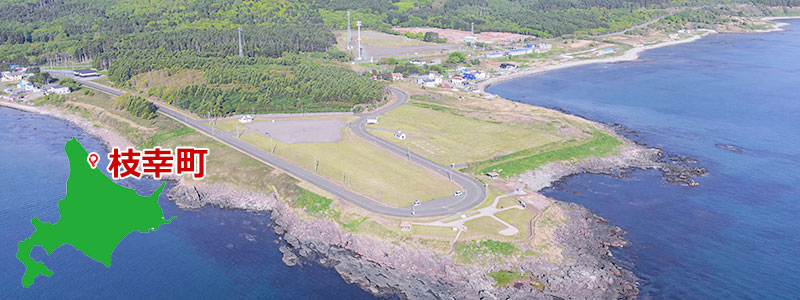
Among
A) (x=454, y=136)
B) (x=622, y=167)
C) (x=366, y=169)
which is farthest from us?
(x=454, y=136)

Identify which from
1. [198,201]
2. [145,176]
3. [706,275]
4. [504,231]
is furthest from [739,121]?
[145,176]

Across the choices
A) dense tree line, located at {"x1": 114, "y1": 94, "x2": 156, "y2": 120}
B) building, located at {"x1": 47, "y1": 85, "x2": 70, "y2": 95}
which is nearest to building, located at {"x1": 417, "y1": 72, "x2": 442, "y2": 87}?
dense tree line, located at {"x1": 114, "y1": 94, "x2": 156, "y2": 120}

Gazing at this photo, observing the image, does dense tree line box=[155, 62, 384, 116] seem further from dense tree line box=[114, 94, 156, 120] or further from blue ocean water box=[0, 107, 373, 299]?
blue ocean water box=[0, 107, 373, 299]

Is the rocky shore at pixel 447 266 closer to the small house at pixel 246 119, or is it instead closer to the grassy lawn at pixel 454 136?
the grassy lawn at pixel 454 136

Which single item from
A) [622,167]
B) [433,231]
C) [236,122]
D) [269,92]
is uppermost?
[269,92]

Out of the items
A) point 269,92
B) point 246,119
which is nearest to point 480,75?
point 269,92

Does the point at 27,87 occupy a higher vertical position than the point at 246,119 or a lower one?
higher

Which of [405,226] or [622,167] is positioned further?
[622,167]

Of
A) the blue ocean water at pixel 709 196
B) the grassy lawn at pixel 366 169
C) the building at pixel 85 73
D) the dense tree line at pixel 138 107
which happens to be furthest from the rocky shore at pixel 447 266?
the building at pixel 85 73

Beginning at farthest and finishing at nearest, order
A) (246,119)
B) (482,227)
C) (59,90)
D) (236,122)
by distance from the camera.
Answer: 1. (59,90)
2. (246,119)
3. (236,122)
4. (482,227)

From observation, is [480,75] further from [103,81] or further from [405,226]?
[405,226]
